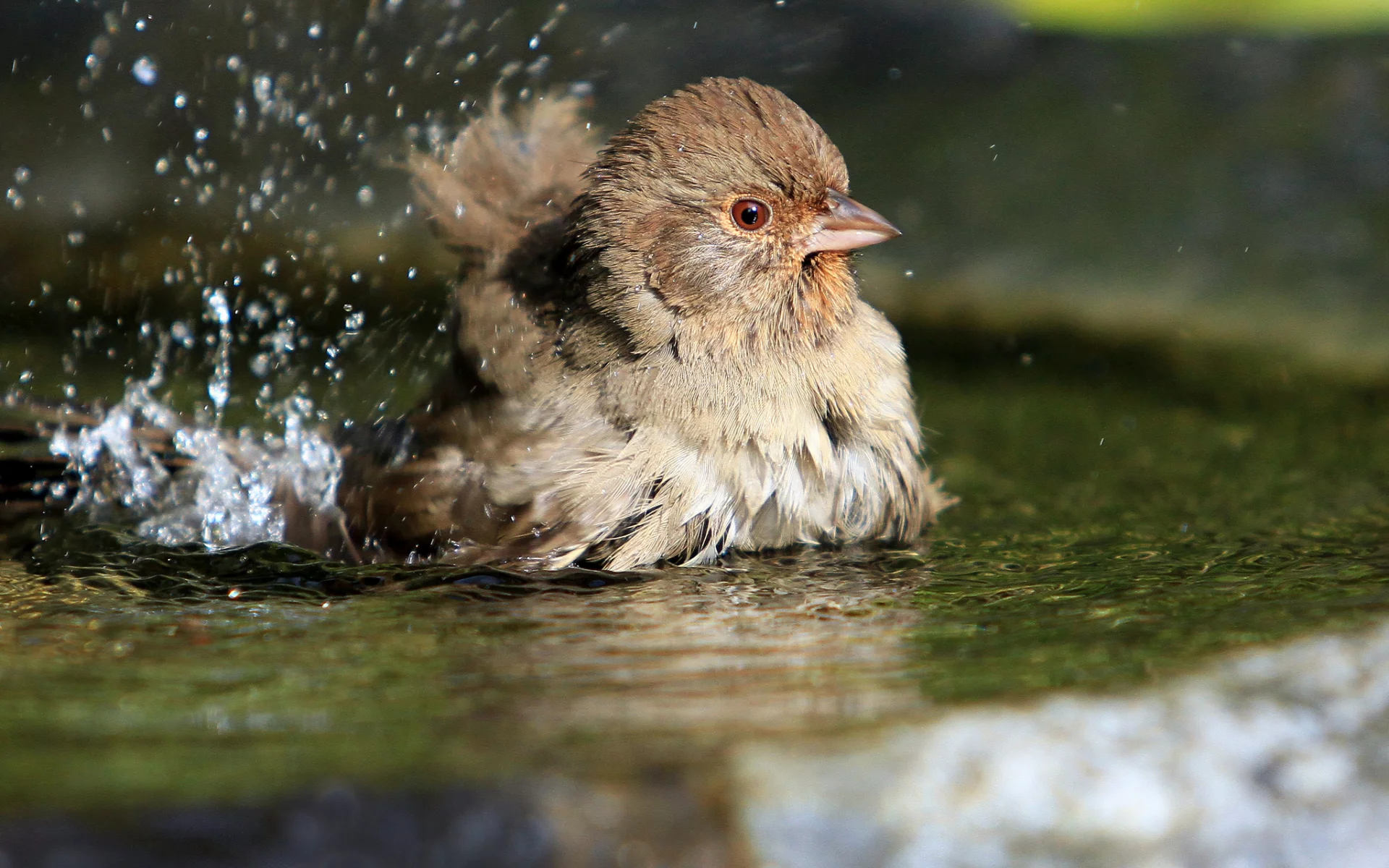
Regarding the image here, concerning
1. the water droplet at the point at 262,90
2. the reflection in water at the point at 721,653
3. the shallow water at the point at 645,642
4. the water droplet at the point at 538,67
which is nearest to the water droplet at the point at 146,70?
the water droplet at the point at 262,90

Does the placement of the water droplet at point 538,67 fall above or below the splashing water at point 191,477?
above

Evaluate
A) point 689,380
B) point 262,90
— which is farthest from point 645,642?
point 262,90

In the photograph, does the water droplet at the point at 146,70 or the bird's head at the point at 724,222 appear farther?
the water droplet at the point at 146,70

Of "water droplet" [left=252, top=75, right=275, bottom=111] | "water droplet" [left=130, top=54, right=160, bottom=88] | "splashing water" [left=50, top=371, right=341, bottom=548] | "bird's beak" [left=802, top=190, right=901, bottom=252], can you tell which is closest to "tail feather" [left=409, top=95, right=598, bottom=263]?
"bird's beak" [left=802, top=190, right=901, bottom=252]

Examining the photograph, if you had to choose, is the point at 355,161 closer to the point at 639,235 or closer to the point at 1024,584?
the point at 639,235

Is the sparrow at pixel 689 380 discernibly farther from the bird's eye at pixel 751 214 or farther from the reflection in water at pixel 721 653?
the reflection in water at pixel 721 653

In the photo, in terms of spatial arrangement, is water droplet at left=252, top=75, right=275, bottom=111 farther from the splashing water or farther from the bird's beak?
the bird's beak
